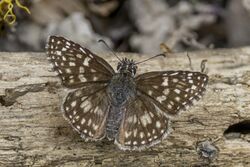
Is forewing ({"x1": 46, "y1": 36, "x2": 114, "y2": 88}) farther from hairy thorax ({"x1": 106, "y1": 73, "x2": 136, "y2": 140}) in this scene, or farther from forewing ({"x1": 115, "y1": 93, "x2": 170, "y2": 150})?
forewing ({"x1": 115, "y1": 93, "x2": 170, "y2": 150})

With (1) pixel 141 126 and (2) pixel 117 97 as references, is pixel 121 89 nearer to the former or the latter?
(2) pixel 117 97

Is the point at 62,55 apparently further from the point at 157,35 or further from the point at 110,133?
the point at 157,35

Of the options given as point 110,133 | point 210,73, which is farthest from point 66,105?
point 210,73

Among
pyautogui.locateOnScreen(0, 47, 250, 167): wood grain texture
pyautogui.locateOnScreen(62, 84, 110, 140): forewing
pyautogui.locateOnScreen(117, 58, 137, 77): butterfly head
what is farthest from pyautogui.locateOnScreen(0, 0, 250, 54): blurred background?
pyautogui.locateOnScreen(62, 84, 110, 140): forewing

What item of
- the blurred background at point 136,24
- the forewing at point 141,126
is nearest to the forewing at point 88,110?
the forewing at point 141,126

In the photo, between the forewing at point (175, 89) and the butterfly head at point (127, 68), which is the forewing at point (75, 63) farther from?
the forewing at point (175, 89)
